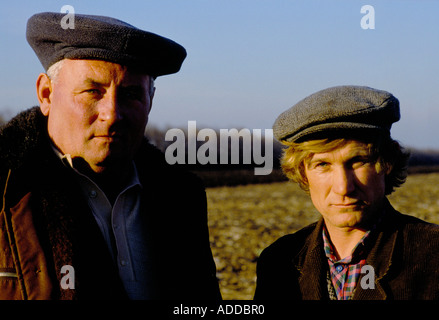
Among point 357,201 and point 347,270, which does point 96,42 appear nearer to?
point 357,201

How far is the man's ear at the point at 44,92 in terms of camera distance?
280 cm

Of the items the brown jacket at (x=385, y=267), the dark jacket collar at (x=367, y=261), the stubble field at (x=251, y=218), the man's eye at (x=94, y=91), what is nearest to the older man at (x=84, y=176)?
the man's eye at (x=94, y=91)

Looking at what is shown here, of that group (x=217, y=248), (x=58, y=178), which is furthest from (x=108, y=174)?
(x=217, y=248)

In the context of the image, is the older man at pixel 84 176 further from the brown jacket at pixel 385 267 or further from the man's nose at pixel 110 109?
the brown jacket at pixel 385 267

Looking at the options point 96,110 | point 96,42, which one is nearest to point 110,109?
point 96,110

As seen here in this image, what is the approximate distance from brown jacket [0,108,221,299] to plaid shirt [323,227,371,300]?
80 cm

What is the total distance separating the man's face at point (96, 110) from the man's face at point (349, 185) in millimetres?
1041

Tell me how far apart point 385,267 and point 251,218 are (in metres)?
13.0

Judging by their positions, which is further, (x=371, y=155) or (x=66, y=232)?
(x=371, y=155)

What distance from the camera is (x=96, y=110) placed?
105 inches

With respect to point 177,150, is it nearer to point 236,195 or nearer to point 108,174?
point 108,174

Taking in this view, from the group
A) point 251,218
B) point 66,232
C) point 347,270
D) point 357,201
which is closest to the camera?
point 66,232

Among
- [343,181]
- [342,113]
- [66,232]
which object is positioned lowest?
[66,232]

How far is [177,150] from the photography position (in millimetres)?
3549
